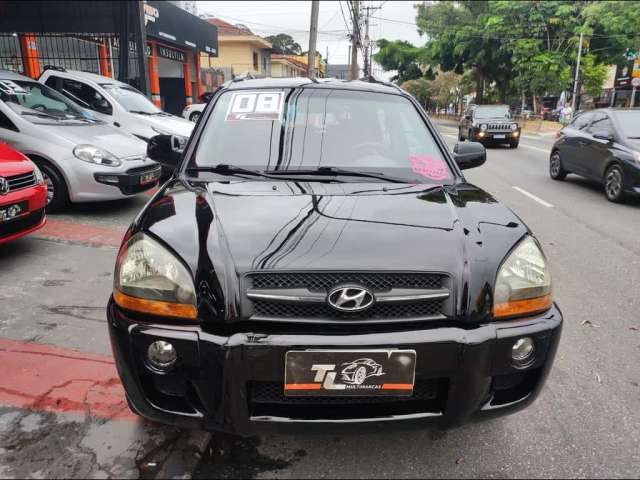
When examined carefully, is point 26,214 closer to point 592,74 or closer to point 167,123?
point 167,123

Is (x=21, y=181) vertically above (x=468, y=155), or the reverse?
(x=468, y=155)

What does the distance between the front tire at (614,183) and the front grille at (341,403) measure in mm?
7586

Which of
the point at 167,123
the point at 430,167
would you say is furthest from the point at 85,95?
the point at 430,167

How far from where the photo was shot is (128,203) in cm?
730

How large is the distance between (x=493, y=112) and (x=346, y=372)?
1919 centimetres

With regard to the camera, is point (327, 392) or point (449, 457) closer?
point (327, 392)

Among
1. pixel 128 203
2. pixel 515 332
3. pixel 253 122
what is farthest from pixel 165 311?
pixel 128 203

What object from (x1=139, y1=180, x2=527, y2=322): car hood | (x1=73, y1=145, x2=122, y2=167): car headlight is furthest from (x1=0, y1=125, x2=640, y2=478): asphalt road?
(x1=73, y1=145, x2=122, y2=167): car headlight

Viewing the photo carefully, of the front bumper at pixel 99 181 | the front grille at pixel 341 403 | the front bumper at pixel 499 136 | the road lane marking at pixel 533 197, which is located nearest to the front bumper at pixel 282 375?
the front grille at pixel 341 403

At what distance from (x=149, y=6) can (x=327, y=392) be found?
54.9 ft

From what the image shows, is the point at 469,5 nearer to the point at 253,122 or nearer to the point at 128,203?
the point at 128,203

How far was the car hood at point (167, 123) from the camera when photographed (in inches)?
343

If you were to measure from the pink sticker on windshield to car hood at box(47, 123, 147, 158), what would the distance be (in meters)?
4.50

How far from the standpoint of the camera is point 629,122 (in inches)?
340
